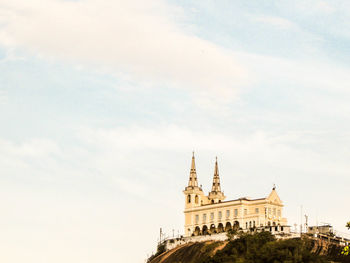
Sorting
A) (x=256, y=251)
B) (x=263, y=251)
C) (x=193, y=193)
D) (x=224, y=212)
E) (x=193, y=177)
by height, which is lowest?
(x=263, y=251)

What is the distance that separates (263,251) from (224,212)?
4254 centimetres

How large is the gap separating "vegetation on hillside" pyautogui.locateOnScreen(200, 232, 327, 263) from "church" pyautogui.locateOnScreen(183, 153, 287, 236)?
679 inches

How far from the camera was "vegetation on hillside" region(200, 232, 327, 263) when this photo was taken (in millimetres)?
100188

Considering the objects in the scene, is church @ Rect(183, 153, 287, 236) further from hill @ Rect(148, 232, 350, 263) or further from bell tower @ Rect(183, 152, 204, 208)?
hill @ Rect(148, 232, 350, 263)

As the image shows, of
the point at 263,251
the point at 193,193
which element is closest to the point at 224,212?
the point at 193,193

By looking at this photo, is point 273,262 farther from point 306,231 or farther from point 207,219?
point 207,219

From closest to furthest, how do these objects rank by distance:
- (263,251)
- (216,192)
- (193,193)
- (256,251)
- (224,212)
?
(263,251), (256,251), (224,212), (193,193), (216,192)

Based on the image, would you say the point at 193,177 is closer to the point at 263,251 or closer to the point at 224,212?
the point at 224,212

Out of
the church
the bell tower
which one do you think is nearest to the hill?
the church

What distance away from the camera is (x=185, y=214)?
155 m

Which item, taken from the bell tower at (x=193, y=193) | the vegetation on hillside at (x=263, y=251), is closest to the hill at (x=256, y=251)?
the vegetation on hillside at (x=263, y=251)

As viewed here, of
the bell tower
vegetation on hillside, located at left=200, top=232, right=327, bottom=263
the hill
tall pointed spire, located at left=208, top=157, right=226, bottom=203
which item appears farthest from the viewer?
tall pointed spire, located at left=208, top=157, right=226, bottom=203

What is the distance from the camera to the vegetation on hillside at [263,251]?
100188 millimetres

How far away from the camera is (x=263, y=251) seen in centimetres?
10406
